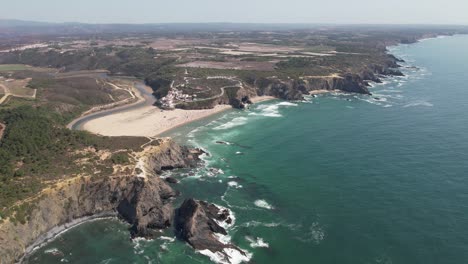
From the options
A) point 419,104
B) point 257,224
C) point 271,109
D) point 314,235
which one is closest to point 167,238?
point 257,224

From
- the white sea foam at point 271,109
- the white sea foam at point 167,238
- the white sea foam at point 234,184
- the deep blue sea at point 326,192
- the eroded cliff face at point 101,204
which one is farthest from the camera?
the white sea foam at point 271,109

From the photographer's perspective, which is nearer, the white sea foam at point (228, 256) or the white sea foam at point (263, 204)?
the white sea foam at point (228, 256)

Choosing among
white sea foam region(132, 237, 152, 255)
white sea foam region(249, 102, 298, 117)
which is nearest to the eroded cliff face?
white sea foam region(132, 237, 152, 255)

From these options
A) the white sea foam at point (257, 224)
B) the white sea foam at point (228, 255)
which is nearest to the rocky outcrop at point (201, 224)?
the white sea foam at point (228, 255)

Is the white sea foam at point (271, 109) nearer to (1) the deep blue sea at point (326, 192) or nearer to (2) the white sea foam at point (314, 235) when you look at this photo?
(1) the deep blue sea at point (326, 192)

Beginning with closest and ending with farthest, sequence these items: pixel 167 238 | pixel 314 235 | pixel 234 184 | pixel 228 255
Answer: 1. pixel 228 255
2. pixel 314 235
3. pixel 167 238
4. pixel 234 184

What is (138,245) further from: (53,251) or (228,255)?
(228,255)
